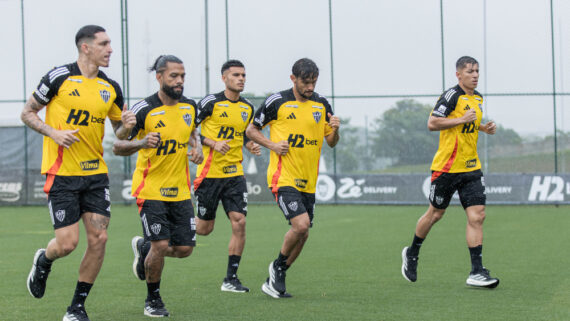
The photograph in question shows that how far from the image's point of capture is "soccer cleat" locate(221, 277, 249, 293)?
852 cm

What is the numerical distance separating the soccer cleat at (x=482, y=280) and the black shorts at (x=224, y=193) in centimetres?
251

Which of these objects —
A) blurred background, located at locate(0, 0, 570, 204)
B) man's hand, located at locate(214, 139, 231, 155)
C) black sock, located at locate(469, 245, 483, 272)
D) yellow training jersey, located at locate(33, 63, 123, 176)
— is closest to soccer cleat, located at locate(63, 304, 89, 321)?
yellow training jersey, located at locate(33, 63, 123, 176)

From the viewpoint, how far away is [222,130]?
9430 mm

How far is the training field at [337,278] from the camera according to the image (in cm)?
727

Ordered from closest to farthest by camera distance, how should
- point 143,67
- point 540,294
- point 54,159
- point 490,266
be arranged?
point 54,159 → point 540,294 → point 490,266 → point 143,67

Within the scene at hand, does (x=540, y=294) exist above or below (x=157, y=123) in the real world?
below

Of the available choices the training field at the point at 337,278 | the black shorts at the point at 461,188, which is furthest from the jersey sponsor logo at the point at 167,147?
the black shorts at the point at 461,188

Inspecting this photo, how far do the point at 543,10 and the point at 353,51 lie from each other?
225 inches

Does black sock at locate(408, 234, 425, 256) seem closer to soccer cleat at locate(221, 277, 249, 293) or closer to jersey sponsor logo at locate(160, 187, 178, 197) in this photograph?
soccer cleat at locate(221, 277, 249, 293)

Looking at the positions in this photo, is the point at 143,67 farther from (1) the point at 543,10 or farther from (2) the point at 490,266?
(2) the point at 490,266

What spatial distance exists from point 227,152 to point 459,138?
250cm

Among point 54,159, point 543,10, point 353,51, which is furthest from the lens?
point 353,51

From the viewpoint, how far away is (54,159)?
6738 mm

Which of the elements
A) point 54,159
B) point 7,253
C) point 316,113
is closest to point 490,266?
point 316,113
